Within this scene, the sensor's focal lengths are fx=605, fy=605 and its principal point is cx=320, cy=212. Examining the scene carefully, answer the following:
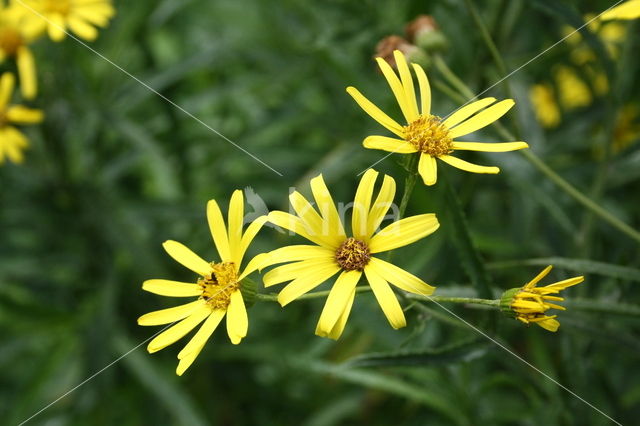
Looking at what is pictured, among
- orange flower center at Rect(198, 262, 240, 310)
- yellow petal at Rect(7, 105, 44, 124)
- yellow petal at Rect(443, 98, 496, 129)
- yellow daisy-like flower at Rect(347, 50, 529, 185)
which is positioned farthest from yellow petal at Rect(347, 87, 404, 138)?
yellow petal at Rect(7, 105, 44, 124)

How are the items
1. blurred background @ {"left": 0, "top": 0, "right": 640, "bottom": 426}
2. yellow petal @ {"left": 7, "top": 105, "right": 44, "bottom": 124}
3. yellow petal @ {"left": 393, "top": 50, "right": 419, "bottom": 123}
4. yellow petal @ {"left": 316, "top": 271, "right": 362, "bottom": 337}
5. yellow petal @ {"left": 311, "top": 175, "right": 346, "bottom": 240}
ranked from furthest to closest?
yellow petal @ {"left": 7, "top": 105, "right": 44, "bottom": 124} < blurred background @ {"left": 0, "top": 0, "right": 640, "bottom": 426} < yellow petal @ {"left": 393, "top": 50, "right": 419, "bottom": 123} < yellow petal @ {"left": 311, "top": 175, "right": 346, "bottom": 240} < yellow petal @ {"left": 316, "top": 271, "right": 362, "bottom": 337}

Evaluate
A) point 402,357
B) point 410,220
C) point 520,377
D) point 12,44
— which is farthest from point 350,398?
point 12,44

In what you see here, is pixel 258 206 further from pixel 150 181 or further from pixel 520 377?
pixel 150 181

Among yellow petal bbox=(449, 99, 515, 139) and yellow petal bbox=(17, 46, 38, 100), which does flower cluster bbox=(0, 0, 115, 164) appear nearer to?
yellow petal bbox=(17, 46, 38, 100)

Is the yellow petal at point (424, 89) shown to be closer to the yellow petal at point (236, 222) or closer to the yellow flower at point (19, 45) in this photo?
the yellow petal at point (236, 222)

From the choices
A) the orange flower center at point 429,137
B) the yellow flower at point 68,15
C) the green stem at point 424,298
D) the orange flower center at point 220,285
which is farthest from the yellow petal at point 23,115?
the orange flower center at point 429,137

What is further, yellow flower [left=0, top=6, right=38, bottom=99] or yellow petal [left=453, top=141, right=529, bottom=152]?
yellow flower [left=0, top=6, right=38, bottom=99]

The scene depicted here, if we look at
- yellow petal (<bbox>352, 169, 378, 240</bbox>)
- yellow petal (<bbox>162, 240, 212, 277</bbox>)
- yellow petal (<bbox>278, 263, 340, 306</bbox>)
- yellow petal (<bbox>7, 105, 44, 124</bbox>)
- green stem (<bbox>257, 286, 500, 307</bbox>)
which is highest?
yellow petal (<bbox>7, 105, 44, 124</bbox>)

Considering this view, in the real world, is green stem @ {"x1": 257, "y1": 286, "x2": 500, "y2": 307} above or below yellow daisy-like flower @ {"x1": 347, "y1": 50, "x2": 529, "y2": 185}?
below
